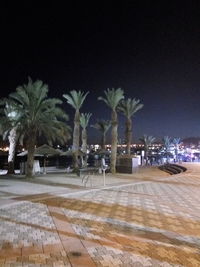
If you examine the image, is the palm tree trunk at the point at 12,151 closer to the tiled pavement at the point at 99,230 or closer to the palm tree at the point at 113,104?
the palm tree at the point at 113,104

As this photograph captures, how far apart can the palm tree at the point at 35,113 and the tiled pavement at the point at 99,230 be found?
9171mm

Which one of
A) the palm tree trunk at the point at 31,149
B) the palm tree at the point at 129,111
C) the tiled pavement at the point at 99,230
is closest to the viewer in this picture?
the tiled pavement at the point at 99,230

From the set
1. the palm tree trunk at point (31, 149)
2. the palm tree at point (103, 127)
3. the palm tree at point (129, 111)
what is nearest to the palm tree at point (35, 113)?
the palm tree trunk at point (31, 149)

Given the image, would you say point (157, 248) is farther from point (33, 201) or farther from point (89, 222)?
point (33, 201)

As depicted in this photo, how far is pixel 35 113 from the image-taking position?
22.5 meters

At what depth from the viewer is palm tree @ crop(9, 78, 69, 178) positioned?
22422 mm

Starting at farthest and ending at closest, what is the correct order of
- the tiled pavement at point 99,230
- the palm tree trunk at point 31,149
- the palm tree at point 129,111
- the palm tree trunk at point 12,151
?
the palm tree at point 129,111, the palm tree trunk at point 12,151, the palm tree trunk at point 31,149, the tiled pavement at point 99,230

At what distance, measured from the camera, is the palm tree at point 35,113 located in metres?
22.4

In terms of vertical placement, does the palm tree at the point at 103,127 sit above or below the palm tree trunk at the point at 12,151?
above

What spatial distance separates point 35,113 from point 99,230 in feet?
50.3

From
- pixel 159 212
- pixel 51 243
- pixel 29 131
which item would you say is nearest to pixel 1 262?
pixel 51 243

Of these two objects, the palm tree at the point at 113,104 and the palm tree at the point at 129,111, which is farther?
the palm tree at the point at 129,111

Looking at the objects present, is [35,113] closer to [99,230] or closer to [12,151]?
[12,151]

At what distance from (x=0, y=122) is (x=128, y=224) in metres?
16.5
